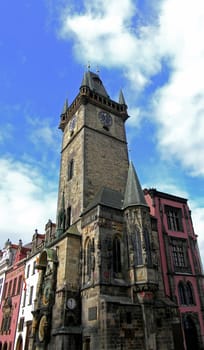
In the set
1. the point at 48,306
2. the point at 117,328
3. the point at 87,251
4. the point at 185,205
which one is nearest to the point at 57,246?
the point at 87,251

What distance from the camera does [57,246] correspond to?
19.7m

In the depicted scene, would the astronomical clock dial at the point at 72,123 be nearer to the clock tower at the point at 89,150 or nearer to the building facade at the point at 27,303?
the clock tower at the point at 89,150

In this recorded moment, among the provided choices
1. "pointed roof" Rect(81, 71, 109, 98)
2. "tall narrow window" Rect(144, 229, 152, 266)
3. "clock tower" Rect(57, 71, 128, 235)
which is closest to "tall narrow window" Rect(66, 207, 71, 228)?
"clock tower" Rect(57, 71, 128, 235)

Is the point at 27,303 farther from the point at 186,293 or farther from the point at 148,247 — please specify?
the point at 148,247

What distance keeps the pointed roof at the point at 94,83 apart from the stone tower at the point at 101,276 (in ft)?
28.8

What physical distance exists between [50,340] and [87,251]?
5.58 meters

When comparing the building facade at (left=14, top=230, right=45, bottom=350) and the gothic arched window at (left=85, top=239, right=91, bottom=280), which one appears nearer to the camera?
the gothic arched window at (left=85, top=239, right=91, bottom=280)

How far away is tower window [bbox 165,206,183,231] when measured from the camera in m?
23.0

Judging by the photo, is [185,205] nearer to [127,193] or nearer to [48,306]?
[127,193]

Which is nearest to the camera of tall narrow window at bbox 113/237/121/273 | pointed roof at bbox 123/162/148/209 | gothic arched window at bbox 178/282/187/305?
tall narrow window at bbox 113/237/121/273

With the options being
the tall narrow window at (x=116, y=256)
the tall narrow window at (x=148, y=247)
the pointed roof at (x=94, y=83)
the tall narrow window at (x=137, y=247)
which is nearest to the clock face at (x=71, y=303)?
the tall narrow window at (x=116, y=256)

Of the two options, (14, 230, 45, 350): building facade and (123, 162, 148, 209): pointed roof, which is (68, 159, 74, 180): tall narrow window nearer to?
(123, 162, 148, 209): pointed roof

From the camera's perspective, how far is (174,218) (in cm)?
2356

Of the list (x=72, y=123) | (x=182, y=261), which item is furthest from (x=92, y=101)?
(x=182, y=261)
